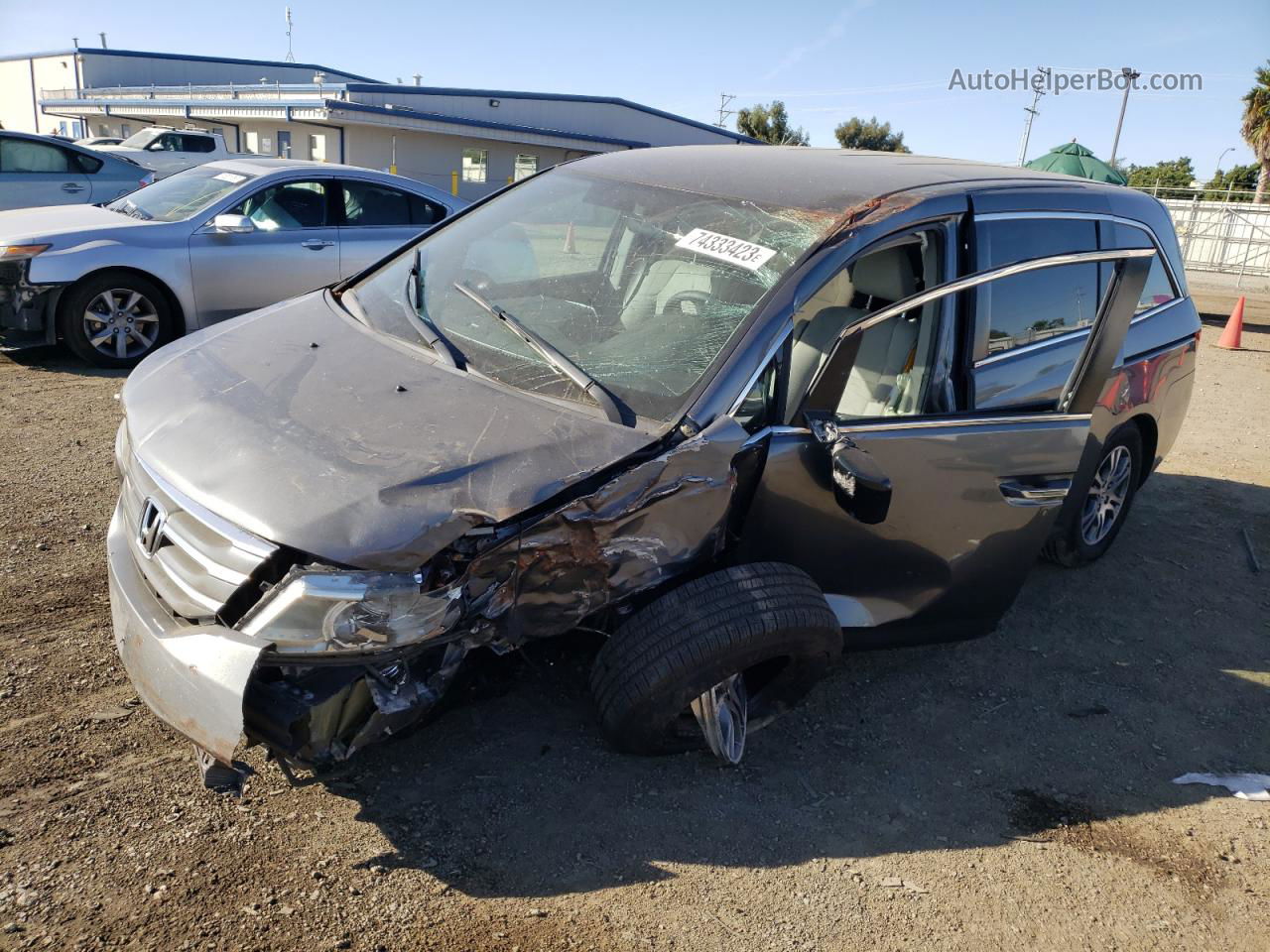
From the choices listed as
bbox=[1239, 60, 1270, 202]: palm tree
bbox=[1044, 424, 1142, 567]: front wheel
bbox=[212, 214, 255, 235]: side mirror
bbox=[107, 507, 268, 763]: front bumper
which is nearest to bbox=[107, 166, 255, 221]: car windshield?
bbox=[212, 214, 255, 235]: side mirror

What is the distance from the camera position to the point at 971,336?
3508 mm

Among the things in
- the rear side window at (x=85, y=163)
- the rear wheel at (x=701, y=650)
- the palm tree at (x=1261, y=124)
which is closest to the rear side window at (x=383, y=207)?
the rear side window at (x=85, y=163)

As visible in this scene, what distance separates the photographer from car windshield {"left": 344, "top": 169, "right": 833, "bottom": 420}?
10.1 feet

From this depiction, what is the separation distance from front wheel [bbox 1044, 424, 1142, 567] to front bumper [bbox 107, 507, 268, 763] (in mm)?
4004

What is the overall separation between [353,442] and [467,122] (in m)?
32.9

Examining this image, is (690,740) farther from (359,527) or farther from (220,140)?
(220,140)

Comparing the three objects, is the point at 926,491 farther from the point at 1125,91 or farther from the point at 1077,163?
the point at 1125,91

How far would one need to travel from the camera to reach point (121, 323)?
719cm

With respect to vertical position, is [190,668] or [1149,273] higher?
[1149,273]

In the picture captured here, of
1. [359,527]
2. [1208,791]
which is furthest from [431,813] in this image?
[1208,791]

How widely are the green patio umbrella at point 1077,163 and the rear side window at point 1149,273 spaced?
1310cm

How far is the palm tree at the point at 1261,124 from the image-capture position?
3828 centimetres

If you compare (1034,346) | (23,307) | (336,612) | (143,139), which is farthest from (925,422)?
(143,139)

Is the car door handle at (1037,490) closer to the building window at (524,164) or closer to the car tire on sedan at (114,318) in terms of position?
the car tire on sedan at (114,318)
